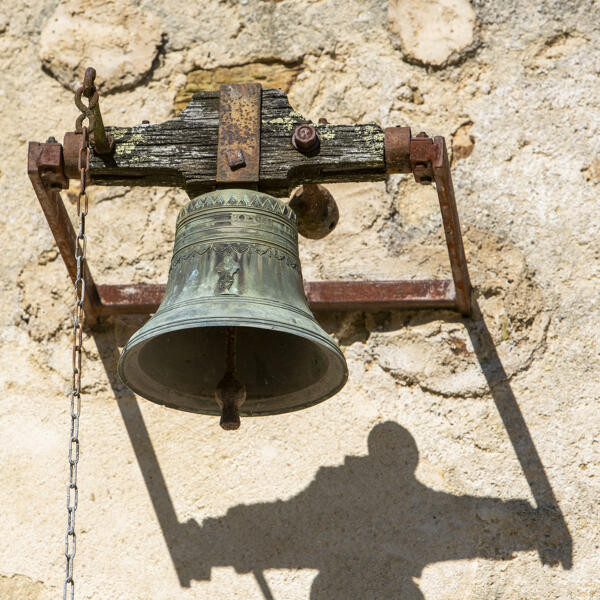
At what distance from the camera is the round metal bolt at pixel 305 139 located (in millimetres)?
2000

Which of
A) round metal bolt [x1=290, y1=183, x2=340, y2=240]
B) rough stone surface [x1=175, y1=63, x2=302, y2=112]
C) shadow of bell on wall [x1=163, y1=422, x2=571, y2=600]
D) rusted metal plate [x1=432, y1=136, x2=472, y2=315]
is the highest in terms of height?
rough stone surface [x1=175, y1=63, x2=302, y2=112]

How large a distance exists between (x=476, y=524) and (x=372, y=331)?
47 centimetres

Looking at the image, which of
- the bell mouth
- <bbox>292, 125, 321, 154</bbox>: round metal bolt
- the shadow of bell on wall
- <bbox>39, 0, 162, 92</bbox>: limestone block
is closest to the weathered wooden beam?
<bbox>292, 125, 321, 154</bbox>: round metal bolt

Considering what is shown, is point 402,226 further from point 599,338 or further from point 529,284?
point 599,338

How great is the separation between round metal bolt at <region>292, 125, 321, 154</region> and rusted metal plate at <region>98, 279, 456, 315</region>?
14.8 inches

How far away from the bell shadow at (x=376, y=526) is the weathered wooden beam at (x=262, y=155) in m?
0.56

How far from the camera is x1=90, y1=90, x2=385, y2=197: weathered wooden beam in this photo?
201 centimetres

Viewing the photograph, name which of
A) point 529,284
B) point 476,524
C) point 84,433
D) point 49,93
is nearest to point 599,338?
point 529,284

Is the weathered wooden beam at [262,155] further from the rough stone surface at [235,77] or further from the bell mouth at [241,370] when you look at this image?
the rough stone surface at [235,77]

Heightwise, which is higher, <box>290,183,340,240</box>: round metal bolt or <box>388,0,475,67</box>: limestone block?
<box>388,0,475,67</box>: limestone block

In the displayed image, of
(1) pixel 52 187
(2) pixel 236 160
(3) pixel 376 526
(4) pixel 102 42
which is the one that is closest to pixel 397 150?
(2) pixel 236 160

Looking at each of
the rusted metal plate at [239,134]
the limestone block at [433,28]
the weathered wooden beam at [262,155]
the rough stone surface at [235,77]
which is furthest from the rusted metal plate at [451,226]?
the rough stone surface at [235,77]

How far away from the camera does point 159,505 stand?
2.26 metres

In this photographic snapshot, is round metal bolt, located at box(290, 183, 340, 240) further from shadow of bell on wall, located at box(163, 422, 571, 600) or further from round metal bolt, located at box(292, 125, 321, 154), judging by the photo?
shadow of bell on wall, located at box(163, 422, 571, 600)
